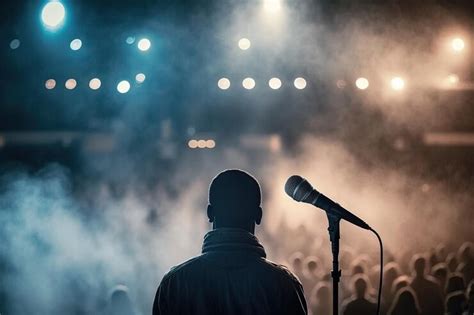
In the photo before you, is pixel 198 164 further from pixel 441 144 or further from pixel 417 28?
pixel 417 28

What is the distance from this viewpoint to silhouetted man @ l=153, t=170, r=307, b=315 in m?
2.22

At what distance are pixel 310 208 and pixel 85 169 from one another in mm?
5712

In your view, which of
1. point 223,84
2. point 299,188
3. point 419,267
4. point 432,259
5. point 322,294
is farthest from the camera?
point 223,84

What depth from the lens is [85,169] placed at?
1352 centimetres

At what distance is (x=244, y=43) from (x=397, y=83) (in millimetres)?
2914

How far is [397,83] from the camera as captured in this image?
10.2 meters

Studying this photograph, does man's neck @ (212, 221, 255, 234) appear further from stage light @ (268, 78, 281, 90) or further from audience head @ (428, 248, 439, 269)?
stage light @ (268, 78, 281, 90)

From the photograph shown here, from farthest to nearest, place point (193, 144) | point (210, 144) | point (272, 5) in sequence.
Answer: point (193, 144), point (210, 144), point (272, 5)

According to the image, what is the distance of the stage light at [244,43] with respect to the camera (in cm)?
909

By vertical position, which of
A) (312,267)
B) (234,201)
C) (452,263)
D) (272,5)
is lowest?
(234,201)

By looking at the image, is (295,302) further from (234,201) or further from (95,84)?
(95,84)

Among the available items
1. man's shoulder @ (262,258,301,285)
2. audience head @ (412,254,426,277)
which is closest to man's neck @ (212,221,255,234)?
man's shoulder @ (262,258,301,285)

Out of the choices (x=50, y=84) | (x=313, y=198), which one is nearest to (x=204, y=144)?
(x=50, y=84)

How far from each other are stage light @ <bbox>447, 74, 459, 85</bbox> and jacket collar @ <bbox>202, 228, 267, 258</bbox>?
28.2 ft
